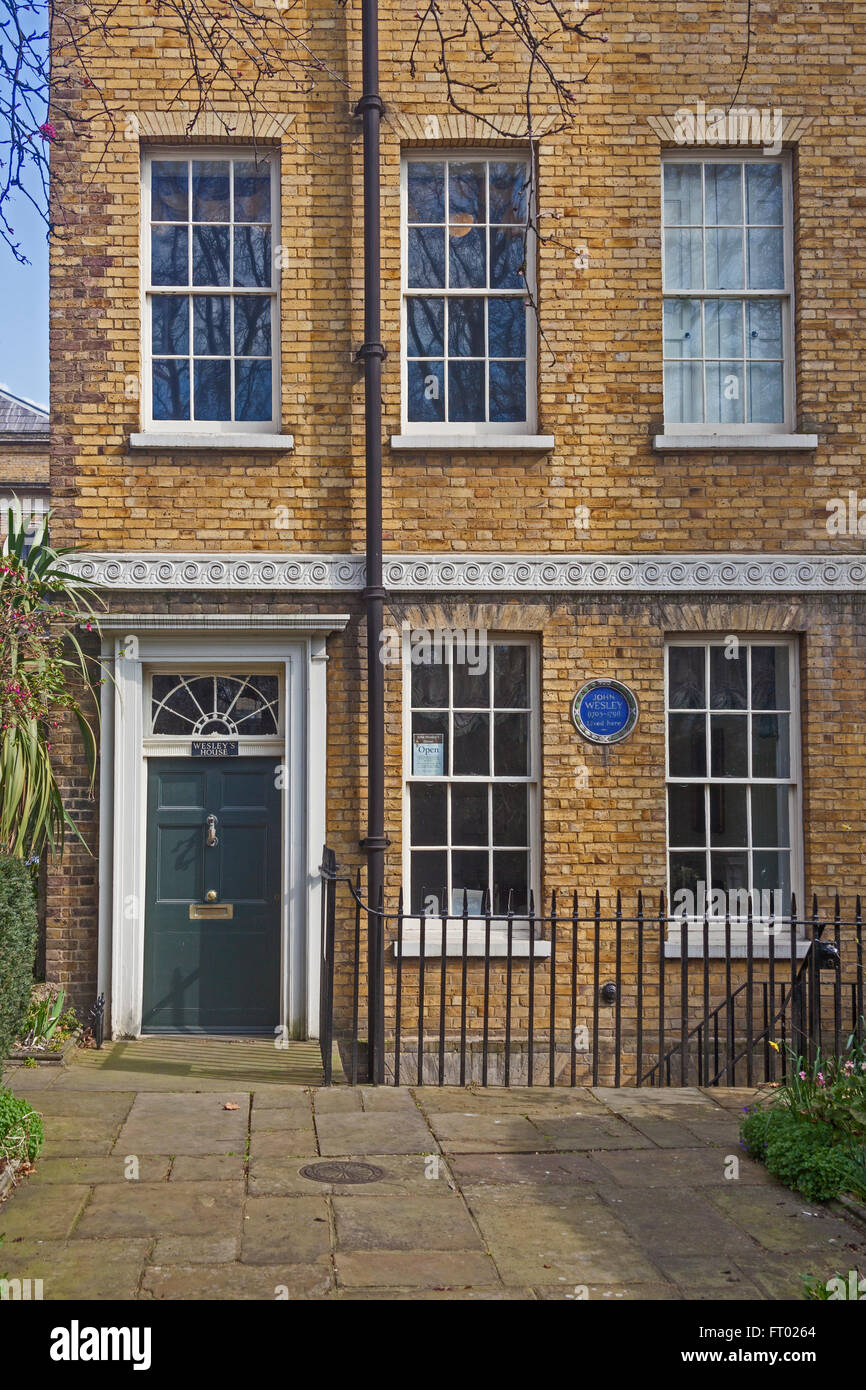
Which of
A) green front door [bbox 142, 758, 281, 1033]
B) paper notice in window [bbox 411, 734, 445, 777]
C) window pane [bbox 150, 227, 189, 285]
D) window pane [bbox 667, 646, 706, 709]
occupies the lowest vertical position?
green front door [bbox 142, 758, 281, 1033]

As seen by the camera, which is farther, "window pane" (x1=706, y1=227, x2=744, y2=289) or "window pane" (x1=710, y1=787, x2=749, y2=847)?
"window pane" (x1=706, y1=227, x2=744, y2=289)

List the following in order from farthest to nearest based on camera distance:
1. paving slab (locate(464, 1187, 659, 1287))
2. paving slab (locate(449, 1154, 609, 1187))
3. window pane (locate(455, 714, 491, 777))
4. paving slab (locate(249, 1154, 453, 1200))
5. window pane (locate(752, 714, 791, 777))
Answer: window pane (locate(752, 714, 791, 777)) < window pane (locate(455, 714, 491, 777)) < paving slab (locate(449, 1154, 609, 1187)) < paving slab (locate(249, 1154, 453, 1200)) < paving slab (locate(464, 1187, 659, 1287))

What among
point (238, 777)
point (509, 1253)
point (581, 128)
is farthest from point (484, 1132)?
point (581, 128)

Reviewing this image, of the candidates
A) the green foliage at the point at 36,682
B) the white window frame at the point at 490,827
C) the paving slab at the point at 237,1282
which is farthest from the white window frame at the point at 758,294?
the paving slab at the point at 237,1282

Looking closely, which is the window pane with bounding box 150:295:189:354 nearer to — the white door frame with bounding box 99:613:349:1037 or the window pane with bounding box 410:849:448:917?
the white door frame with bounding box 99:613:349:1037

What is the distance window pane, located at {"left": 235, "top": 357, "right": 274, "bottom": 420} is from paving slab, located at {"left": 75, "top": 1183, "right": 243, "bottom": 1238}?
591cm

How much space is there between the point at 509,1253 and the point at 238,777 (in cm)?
519

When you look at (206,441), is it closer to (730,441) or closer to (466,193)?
(466,193)

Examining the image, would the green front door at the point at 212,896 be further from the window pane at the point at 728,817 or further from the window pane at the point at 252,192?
the window pane at the point at 252,192

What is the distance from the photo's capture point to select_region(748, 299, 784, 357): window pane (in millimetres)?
10266

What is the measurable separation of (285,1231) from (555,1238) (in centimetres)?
114

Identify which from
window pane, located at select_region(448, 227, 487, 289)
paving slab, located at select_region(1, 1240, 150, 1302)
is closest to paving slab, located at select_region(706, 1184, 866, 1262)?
paving slab, located at select_region(1, 1240, 150, 1302)

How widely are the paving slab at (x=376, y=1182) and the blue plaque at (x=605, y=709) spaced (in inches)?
156

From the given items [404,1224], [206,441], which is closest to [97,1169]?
[404,1224]
